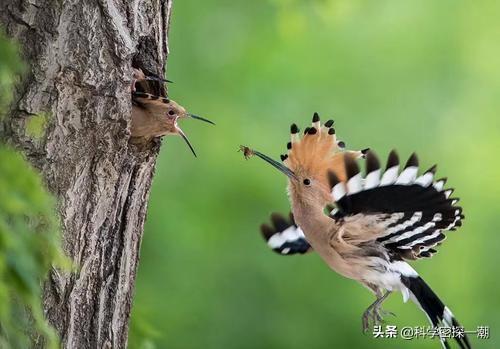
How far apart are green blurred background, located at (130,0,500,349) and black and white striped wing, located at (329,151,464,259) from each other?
239 centimetres

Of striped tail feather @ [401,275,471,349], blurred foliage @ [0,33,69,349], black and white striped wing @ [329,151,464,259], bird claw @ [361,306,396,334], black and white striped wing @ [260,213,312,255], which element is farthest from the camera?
black and white striped wing @ [260,213,312,255]

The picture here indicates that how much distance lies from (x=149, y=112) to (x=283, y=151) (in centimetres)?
291

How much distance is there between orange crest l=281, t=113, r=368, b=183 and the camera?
3.41 m

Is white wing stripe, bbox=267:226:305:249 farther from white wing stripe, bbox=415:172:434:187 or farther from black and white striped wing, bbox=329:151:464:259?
white wing stripe, bbox=415:172:434:187

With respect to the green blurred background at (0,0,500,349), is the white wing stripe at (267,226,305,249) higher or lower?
lower

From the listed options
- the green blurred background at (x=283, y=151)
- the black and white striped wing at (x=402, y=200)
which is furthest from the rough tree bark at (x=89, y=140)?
the green blurred background at (x=283, y=151)

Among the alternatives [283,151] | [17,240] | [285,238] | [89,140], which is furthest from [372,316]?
[17,240]

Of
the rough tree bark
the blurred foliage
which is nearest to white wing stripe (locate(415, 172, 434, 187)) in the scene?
the rough tree bark

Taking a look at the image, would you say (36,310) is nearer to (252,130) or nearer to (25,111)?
(25,111)

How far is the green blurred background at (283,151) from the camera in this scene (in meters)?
5.95

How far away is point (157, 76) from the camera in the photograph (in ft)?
9.59

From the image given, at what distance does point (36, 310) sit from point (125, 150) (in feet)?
3.70

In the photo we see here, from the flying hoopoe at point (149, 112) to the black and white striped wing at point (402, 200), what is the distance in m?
0.56

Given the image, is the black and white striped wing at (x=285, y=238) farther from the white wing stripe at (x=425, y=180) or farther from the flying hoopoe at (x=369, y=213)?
the white wing stripe at (x=425, y=180)
